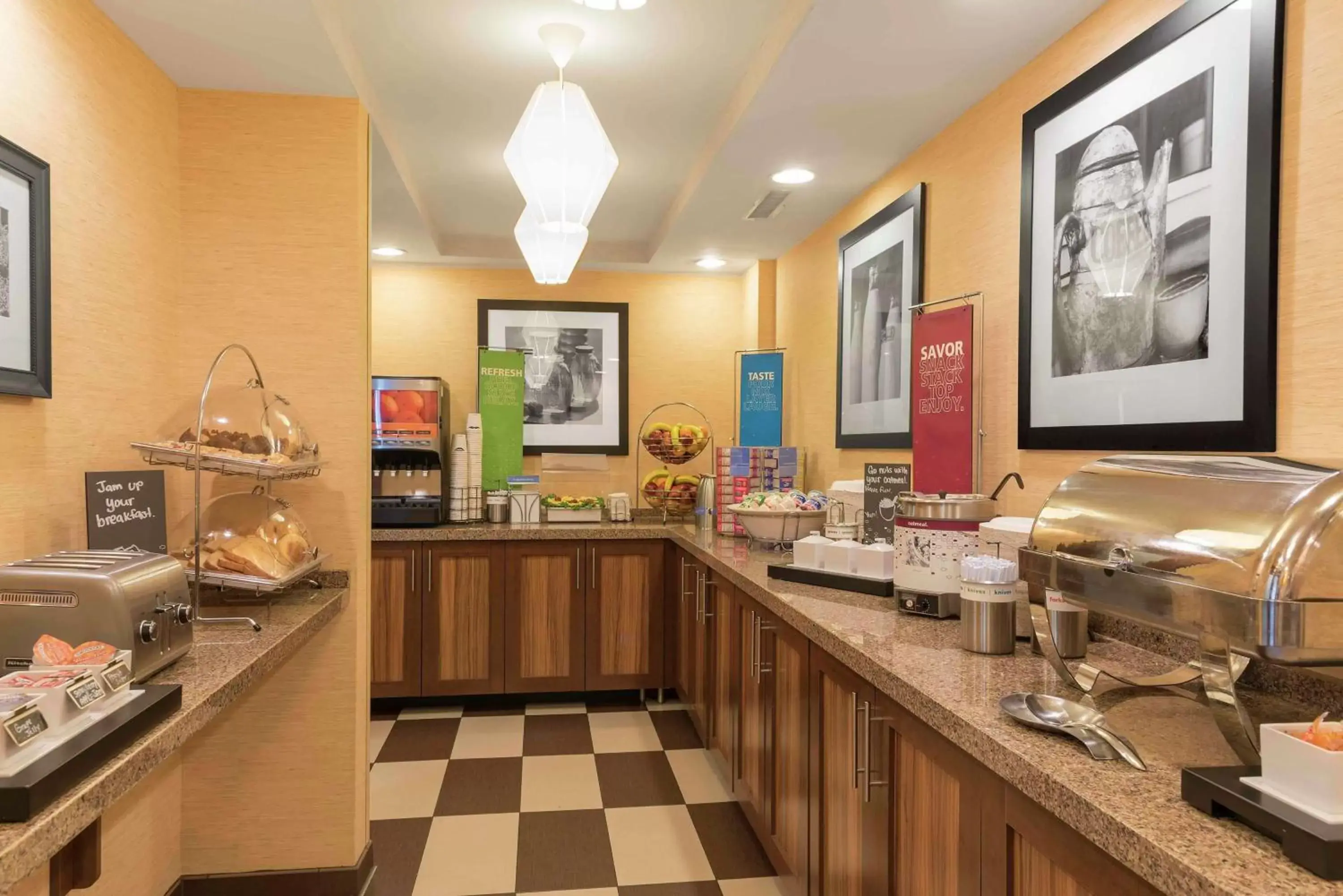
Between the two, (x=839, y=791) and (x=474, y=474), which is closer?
(x=839, y=791)

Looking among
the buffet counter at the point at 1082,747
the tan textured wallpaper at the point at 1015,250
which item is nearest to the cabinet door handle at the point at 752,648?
the buffet counter at the point at 1082,747

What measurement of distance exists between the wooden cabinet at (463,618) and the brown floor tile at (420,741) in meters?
0.17

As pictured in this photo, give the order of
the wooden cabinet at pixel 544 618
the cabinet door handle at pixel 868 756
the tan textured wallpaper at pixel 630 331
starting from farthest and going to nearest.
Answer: the tan textured wallpaper at pixel 630 331 < the wooden cabinet at pixel 544 618 < the cabinet door handle at pixel 868 756

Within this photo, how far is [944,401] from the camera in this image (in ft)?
9.27

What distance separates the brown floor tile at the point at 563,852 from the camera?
2.68m

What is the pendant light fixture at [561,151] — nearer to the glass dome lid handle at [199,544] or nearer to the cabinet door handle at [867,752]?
the glass dome lid handle at [199,544]

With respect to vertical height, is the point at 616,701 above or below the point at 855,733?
below

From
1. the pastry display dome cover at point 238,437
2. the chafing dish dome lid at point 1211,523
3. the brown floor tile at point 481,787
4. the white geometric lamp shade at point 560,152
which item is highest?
the white geometric lamp shade at point 560,152

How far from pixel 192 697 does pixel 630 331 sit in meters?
4.21

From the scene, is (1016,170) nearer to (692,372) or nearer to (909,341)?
(909,341)

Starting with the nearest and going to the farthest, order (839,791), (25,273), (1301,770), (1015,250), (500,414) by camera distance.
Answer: (1301,770) → (25,273) → (839,791) → (1015,250) → (500,414)

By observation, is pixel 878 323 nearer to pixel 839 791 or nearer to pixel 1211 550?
pixel 839 791

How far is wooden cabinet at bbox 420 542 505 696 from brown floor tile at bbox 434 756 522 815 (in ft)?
2.30

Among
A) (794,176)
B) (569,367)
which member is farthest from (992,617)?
(569,367)
